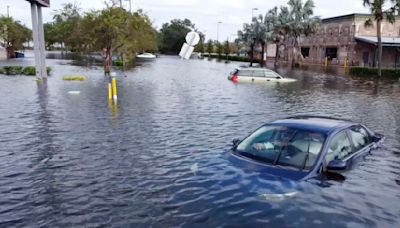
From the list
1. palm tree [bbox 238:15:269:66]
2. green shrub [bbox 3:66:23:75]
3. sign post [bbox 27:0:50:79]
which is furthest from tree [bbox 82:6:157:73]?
palm tree [bbox 238:15:269:66]

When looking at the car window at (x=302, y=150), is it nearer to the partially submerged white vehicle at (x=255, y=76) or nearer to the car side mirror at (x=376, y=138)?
the car side mirror at (x=376, y=138)

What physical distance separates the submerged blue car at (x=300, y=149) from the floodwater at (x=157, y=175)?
0.93 ft

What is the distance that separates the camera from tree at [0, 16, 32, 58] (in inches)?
2692

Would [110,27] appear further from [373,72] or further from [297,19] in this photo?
[297,19]

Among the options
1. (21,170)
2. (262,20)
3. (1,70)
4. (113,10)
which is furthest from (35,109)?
(262,20)

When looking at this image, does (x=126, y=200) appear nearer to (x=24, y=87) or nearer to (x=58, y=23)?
(x=24, y=87)

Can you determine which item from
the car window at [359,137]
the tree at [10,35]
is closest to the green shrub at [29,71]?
the car window at [359,137]

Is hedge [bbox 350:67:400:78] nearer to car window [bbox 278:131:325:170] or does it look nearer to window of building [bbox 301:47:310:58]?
window of building [bbox 301:47:310:58]

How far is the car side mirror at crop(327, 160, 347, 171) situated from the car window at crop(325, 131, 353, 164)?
14cm

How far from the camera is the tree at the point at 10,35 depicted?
6838cm

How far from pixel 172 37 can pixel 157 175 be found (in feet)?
439

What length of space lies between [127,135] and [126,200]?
5310 mm

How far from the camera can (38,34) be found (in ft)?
95.0

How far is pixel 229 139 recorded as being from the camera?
39.4 ft
